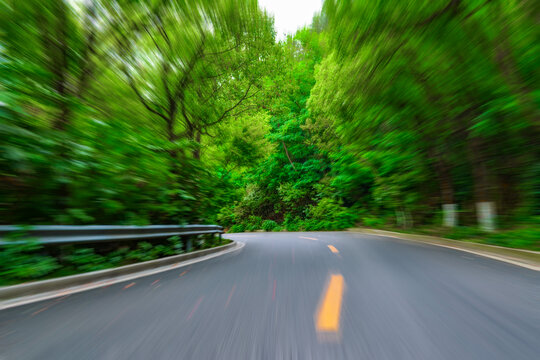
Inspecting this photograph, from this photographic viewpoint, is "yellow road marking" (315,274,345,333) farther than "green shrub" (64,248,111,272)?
No

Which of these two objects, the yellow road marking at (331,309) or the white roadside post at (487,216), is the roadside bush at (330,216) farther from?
the yellow road marking at (331,309)

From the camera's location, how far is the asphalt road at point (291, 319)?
1774mm

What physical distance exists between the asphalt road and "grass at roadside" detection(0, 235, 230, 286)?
80 centimetres

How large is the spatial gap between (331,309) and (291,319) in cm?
48

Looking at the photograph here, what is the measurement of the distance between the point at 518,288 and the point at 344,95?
809 cm

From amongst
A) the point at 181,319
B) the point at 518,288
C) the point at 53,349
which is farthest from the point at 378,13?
the point at 53,349

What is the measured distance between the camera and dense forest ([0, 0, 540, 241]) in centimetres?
401

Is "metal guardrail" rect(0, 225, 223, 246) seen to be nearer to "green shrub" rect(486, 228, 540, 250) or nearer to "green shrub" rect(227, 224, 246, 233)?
"green shrub" rect(486, 228, 540, 250)

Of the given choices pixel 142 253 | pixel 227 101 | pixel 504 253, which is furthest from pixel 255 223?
pixel 504 253

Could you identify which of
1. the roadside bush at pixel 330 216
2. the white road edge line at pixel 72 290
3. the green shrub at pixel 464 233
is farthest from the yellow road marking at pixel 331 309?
the roadside bush at pixel 330 216

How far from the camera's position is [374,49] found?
6898 millimetres

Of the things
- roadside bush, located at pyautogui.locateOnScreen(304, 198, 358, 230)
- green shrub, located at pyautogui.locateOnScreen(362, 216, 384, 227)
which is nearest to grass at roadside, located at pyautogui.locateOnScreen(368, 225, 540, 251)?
green shrub, located at pyautogui.locateOnScreen(362, 216, 384, 227)

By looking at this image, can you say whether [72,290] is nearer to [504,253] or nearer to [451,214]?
[504,253]

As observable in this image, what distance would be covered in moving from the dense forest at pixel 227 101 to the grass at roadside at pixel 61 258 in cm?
55
